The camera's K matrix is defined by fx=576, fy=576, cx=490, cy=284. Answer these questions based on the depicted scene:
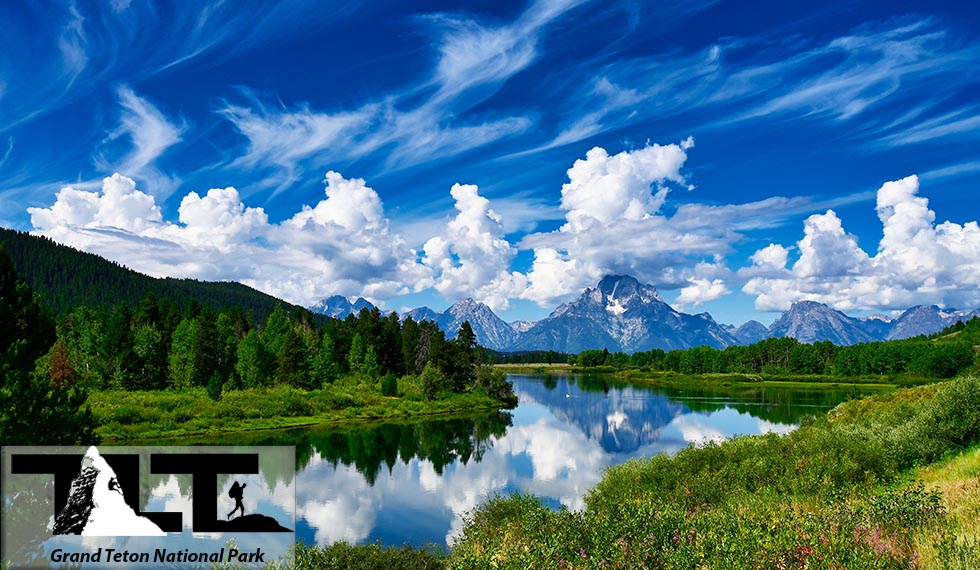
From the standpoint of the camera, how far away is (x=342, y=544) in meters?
17.3

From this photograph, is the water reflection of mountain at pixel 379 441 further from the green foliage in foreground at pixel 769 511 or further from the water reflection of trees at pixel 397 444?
the green foliage in foreground at pixel 769 511

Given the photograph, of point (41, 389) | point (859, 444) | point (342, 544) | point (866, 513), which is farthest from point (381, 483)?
point (866, 513)

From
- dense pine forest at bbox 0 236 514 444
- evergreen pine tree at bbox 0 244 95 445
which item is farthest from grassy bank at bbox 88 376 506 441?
evergreen pine tree at bbox 0 244 95 445

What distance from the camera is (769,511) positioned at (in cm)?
1516

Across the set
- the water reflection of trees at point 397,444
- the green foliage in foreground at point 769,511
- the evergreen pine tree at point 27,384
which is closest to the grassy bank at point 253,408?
the water reflection of trees at point 397,444

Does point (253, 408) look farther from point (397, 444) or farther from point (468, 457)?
point (468, 457)

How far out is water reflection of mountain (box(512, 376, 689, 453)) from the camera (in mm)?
75875

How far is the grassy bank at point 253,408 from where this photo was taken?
63.3 m

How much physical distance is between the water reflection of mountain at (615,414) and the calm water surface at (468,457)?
245 mm

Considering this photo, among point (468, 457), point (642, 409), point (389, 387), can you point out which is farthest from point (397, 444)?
point (642, 409)

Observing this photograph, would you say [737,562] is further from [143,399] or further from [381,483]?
[143,399]

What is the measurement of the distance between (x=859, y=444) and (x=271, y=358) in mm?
99363

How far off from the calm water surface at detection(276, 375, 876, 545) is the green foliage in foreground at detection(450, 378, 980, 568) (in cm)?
1122

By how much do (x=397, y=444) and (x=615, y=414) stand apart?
1986 inches
